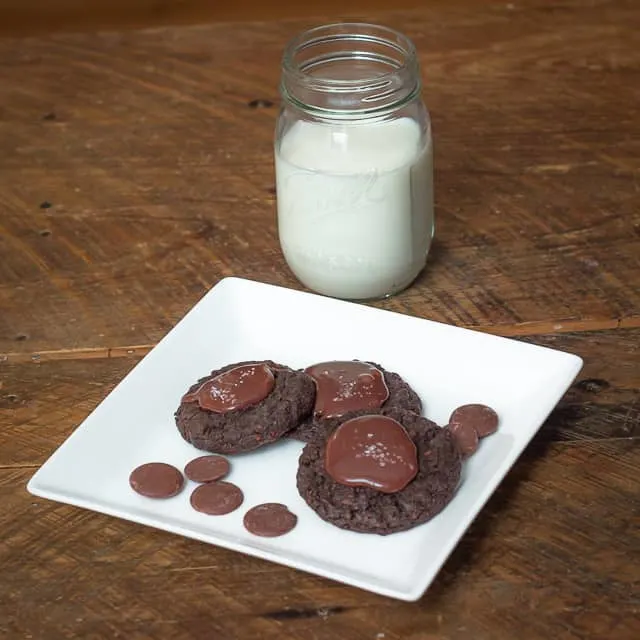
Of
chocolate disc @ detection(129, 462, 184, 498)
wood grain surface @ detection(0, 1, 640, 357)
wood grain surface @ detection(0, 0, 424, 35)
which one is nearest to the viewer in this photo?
chocolate disc @ detection(129, 462, 184, 498)

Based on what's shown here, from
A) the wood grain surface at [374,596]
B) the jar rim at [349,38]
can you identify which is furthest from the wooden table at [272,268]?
the jar rim at [349,38]

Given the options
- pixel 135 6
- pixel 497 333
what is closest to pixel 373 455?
pixel 497 333

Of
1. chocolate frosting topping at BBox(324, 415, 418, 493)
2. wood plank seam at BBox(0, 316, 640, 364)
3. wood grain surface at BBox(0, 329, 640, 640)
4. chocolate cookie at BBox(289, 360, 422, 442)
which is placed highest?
chocolate frosting topping at BBox(324, 415, 418, 493)

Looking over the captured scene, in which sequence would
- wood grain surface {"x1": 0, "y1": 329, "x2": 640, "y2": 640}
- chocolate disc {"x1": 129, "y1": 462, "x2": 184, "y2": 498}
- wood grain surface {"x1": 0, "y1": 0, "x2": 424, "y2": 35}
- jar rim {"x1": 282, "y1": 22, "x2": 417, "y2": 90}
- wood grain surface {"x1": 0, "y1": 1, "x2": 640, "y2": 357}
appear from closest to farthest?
wood grain surface {"x1": 0, "y1": 329, "x2": 640, "y2": 640}
chocolate disc {"x1": 129, "y1": 462, "x2": 184, "y2": 498}
jar rim {"x1": 282, "y1": 22, "x2": 417, "y2": 90}
wood grain surface {"x1": 0, "y1": 1, "x2": 640, "y2": 357}
wood grain surface {"x1": 0, "y1": 0, "x2": 424, "y2": 35}

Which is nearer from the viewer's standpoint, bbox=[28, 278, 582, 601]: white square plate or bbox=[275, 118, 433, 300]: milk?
bbox=[28, 278, 582, 601]: white square plate

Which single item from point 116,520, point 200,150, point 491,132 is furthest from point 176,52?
point 116,520

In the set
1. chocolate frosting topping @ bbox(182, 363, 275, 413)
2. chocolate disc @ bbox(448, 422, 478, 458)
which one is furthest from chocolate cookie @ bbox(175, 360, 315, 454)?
chocolate disc @ bbox(448, 422, 478, 458)

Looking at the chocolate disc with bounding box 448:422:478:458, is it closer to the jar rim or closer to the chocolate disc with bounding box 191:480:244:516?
the chocolate disc with bounding box 191:480:244:516

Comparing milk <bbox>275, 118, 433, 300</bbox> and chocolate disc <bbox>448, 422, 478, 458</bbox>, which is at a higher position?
milk <bbox>275, 118, 433, 300</bbox>
